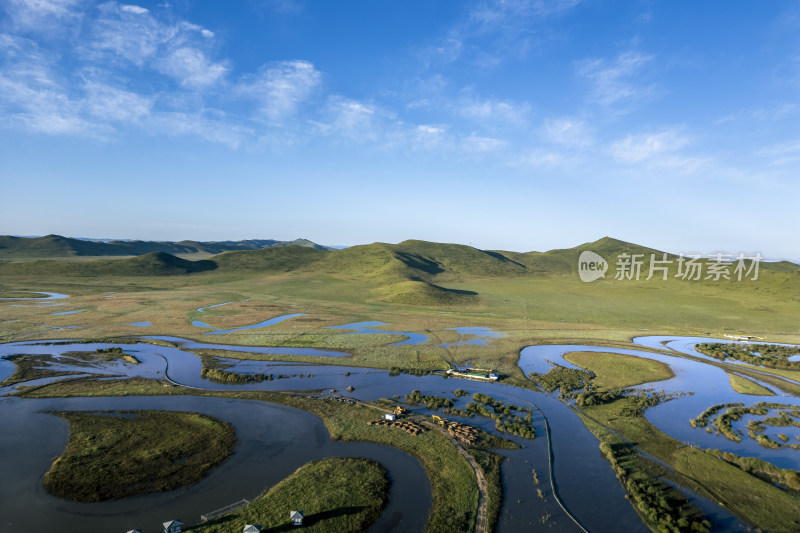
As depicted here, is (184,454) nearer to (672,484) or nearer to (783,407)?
(672,484)

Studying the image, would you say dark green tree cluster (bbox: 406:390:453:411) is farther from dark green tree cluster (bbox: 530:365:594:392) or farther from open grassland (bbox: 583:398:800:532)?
open grassland (bbox: 583:398:800:532)

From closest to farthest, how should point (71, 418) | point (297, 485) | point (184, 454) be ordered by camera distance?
1. point (297, 485)
2. point (184, 454)
3. point (71, 418)

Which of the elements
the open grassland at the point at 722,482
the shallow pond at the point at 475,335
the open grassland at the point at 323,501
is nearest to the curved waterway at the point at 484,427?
the open grassland at the point at 323,501

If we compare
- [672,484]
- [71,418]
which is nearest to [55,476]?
[71,418]

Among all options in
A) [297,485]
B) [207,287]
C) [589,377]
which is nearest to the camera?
[297,485]

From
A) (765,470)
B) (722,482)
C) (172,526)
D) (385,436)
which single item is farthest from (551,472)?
(172,526)

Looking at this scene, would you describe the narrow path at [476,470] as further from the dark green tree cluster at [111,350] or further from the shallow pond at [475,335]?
the dark green tree cluster at [111,350]
